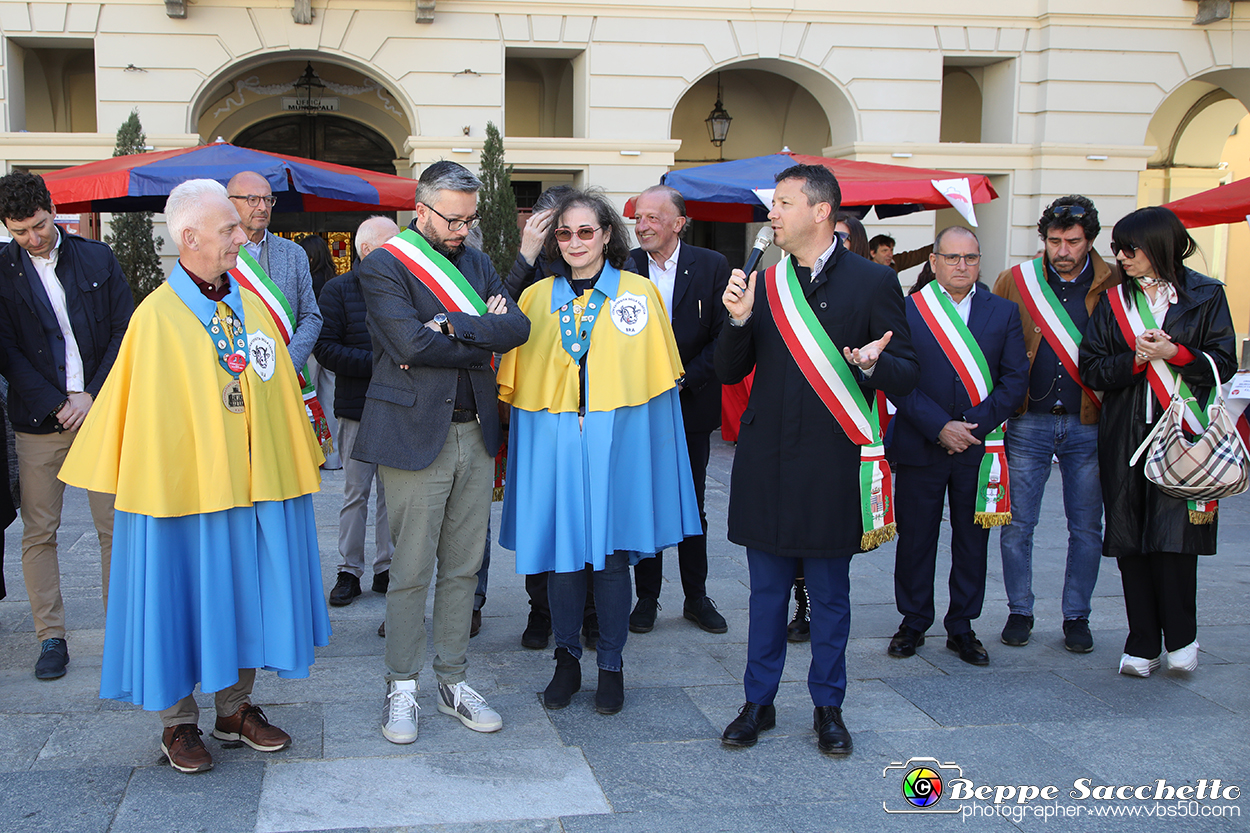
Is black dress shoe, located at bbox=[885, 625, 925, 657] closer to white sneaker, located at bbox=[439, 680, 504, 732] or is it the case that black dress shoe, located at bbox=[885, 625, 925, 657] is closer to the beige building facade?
white sneaker, located at bbox=[439, 680, 504, 732]

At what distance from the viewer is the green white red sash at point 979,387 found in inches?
182

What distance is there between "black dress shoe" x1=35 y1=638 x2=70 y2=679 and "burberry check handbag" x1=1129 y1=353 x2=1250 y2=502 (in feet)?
15.0

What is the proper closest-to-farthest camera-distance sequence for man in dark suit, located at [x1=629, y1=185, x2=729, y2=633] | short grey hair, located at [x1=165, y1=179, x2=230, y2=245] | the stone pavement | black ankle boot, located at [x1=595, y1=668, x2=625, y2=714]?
the stone pavement, short grey hair, located at [x1=165, y1=179, x2=230, y2=245], black ankle boot, located at [x1=595, y1=668, x2=625, y2=714], man in dark suit, located at [x1=629, y1=185, x2=729, y2=633]

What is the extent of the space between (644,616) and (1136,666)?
2178 mm

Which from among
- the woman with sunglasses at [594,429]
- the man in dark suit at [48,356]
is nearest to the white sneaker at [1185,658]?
the woman with sunglasses at [594,429]

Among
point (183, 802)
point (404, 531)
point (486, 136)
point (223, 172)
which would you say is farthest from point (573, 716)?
point (486, 136)

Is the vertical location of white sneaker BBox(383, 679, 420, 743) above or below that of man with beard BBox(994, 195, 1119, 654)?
below

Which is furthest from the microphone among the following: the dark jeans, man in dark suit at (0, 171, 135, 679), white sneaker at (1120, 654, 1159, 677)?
man in dark suit at (0, 171, 135, 679)

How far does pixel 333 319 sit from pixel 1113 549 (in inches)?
150

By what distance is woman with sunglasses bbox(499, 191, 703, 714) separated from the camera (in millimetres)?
3900

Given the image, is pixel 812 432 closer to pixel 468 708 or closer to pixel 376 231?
pixel 468 708

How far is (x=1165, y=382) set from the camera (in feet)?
14.5

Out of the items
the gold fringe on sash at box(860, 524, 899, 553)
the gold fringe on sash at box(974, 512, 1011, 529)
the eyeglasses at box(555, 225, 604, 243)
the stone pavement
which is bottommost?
the stone pavement

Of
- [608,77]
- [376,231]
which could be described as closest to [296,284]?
[376,231]
